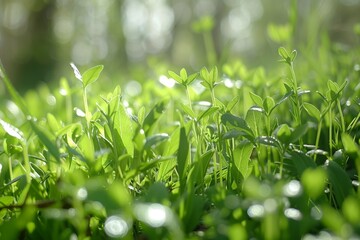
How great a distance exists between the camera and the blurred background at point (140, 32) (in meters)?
4.51

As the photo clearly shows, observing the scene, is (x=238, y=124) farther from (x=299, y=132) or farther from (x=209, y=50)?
(x=209, y=50)

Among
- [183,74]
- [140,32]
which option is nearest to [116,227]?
[183,74]

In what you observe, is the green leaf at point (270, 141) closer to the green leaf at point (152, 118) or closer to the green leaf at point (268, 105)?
the green leaf at point (268, 105)

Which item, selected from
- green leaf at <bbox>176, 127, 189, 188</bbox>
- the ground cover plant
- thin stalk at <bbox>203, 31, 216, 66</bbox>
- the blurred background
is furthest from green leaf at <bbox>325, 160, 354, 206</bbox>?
thin stalk at <bbox>203, 31, 216, 66</bbox>

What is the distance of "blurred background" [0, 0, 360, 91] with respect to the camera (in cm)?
451

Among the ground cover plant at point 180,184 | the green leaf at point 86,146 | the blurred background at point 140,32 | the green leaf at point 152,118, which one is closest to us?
the ground cover plant at point 180,184

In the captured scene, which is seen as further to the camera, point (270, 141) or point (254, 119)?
point (254, 119)

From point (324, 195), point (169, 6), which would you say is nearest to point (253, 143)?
point (324, 195)

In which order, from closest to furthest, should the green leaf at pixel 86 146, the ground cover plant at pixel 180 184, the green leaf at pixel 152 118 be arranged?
the ground cover plant at pixel 180 184 → the green leaf at pixel 86 146 → the green leaf at pixel 152 118

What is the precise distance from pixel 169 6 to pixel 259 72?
74.9ft

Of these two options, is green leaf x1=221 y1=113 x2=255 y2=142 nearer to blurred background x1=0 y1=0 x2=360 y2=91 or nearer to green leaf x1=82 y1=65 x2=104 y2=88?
green leaf x1=82 y1=65 x2=104 y2=88

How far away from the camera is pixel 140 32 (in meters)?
27.9

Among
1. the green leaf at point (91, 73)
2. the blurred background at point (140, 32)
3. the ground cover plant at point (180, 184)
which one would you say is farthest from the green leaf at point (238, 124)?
the blurred background at point (140, 32)

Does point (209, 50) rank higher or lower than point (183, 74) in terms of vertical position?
lower
